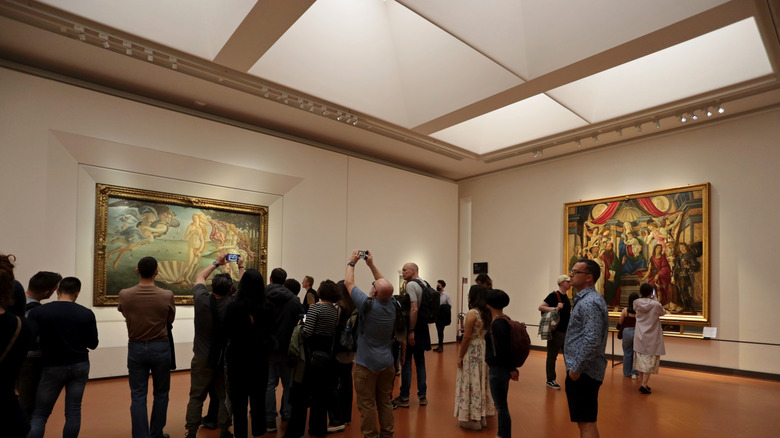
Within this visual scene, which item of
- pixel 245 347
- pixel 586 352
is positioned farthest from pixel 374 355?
pixel 586 352

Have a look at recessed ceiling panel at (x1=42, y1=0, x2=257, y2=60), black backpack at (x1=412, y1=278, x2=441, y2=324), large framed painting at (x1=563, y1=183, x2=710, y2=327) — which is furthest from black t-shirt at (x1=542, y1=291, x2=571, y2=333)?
recessed ceiling panel at (x1=42, y1=0, x2=257, y2=60)

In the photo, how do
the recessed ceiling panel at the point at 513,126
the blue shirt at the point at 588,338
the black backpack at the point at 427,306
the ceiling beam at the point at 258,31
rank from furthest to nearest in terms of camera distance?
the recessed ceiling panel at the point at 513,126, the black backpack at the point at 427,306, the ceiling beam at the point at 258,31, the blue shirt at the point at 588,338

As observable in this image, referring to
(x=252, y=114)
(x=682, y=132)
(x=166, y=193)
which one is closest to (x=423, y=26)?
(x=252, y=114)

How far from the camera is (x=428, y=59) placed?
9148 mm

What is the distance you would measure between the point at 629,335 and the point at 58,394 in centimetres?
956

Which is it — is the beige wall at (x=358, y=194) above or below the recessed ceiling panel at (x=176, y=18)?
below

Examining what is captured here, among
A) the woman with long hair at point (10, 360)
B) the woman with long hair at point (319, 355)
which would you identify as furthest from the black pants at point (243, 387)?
the woman with long hair at point (10, 360)

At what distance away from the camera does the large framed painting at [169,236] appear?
28.4 ft

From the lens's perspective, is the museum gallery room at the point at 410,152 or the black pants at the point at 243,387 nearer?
the black pants at the point at 243,387

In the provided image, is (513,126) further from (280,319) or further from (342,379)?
(280,319)

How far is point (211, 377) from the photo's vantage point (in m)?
4.90

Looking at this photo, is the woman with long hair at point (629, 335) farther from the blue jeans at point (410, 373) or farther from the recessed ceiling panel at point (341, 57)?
the recessed ceiling panel at point (341, 57)

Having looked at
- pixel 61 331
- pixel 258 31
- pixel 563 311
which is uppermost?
pixel 258 31

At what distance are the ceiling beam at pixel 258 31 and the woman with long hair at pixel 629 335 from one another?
8.37m
